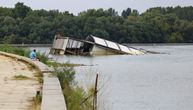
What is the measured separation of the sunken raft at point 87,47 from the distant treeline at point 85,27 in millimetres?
40986

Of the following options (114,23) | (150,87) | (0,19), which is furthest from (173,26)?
(150,87)

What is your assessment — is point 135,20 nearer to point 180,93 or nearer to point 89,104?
point 180,93

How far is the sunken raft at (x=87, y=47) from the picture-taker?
337 feet

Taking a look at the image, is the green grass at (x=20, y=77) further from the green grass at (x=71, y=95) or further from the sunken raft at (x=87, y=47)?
the sunken raft at (x=87, y=47)

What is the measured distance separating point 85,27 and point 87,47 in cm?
5773

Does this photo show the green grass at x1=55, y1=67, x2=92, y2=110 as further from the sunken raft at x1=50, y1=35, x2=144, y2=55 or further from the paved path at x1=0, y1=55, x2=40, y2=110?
the sunken raft at x1=50, y1=35, x2=144, y2=55

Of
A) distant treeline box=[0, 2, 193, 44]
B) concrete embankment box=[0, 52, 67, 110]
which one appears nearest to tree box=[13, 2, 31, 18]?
distant treeline box=[0, 2, 193, 44]

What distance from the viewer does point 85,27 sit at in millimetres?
162250

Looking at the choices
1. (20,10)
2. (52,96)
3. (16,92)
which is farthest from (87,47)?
(52,96)

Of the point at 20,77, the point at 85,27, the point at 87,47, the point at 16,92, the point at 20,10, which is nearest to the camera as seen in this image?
the point at 16,92

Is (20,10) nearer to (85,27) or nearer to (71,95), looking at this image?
(85,27)

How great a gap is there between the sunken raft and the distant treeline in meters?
41.0

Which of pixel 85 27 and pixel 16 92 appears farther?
pixel 85 27

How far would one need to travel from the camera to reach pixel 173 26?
17688cm
